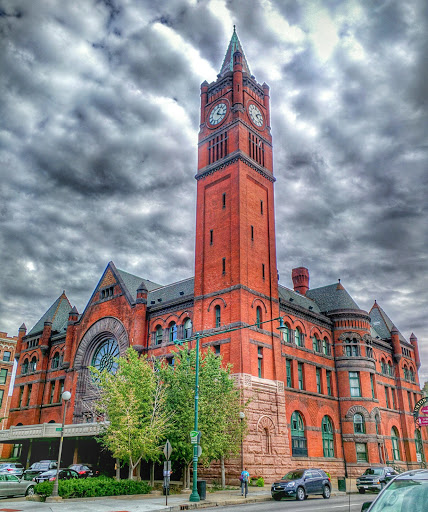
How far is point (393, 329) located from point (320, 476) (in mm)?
39092

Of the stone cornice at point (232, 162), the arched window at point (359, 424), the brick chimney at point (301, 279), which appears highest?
the stone cornice at point (232, 162)

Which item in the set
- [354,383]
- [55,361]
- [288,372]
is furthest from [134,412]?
[55,361]

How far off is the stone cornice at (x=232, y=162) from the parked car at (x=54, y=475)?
28.0m

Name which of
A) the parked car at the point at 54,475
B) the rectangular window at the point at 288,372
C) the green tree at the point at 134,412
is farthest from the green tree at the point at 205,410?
the rectangular window at the point at 288,372

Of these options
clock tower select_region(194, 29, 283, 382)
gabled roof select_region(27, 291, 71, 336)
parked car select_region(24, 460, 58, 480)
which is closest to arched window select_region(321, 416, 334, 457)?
clock tower select_region(194, 29, 283, 382)

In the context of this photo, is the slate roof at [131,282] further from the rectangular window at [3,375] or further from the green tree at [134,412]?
the rectangular window at [3,375]

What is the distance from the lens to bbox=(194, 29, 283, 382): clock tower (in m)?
38.8

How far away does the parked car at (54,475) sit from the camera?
3088 centimetres

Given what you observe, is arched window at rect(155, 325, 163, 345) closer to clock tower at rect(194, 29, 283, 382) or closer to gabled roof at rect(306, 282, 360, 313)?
clock tower at rect(194, 29, 283, 382)

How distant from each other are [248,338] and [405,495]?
30848 millimetres

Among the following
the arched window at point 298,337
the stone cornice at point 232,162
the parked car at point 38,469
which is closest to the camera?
the parked car at point 38,469

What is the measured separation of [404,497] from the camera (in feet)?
22.6

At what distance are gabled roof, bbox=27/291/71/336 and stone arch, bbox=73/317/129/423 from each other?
10987 millimetres

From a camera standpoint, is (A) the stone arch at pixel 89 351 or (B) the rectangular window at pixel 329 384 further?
(B) the rectangular window at pixel 329 384
